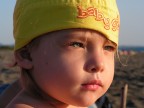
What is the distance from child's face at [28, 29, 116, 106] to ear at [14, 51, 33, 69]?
7 centimetres

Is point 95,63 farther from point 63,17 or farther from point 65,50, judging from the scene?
point 63,17

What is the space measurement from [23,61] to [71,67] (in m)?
0.28

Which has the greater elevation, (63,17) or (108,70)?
(63,17)

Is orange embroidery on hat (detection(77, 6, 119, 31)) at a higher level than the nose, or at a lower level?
higher

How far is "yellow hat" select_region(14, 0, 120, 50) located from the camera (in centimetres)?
184

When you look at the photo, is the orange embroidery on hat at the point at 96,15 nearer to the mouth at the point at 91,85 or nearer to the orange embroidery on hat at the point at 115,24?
the orange embroidery on hat at the point at 115,24

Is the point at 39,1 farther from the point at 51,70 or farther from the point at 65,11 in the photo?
the point at 51,70

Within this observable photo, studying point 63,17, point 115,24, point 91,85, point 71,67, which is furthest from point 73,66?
point 115,24

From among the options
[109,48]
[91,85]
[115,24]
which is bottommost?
[91,85]

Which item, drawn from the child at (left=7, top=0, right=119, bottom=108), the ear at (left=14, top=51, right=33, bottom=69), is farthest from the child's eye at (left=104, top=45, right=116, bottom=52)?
the ear at (left=14, top=51, right=33, bottom=69)

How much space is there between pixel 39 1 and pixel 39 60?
0.27 meters

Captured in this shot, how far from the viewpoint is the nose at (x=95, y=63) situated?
175cm

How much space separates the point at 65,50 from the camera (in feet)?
5.89

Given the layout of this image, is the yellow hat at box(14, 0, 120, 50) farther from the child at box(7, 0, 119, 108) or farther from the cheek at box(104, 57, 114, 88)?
the cheek at box(104, 57, 114, 88)
